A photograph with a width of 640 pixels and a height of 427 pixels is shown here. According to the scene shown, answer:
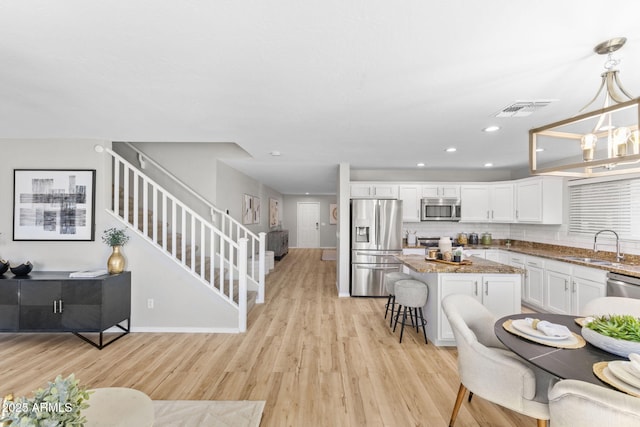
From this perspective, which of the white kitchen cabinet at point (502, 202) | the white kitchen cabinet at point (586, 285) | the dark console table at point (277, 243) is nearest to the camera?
the white kitchen cabinet at point (586, 285)

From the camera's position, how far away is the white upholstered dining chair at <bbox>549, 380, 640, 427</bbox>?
103 cm

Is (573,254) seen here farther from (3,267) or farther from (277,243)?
(3,267)

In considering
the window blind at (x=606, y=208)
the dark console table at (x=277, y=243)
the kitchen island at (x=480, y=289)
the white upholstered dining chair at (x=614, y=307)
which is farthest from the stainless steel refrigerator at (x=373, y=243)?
the dark console table at (x=277, y=243)

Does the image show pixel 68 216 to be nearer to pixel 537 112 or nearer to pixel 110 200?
pixel 110 200

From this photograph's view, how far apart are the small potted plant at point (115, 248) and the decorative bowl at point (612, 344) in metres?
4.35

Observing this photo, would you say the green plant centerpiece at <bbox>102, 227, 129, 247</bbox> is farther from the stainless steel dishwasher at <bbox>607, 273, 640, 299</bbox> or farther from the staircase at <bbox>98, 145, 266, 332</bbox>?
the stainless steel dishwasher at <bbox>607, 273, 640, 299</bbox>

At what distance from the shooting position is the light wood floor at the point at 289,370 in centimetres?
223

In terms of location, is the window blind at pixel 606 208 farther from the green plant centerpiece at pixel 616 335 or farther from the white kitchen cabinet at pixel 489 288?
the green plant centerpiece at pixel 616 335

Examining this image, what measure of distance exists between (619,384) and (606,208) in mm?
4002

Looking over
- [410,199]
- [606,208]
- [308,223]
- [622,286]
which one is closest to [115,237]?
[410,199]

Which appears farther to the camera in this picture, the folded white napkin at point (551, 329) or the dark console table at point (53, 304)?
the dark console table at point (53, 304)

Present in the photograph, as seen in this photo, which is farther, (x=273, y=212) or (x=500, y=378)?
(x=273, y=212)

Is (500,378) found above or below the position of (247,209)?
below

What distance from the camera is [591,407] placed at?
110 cm
